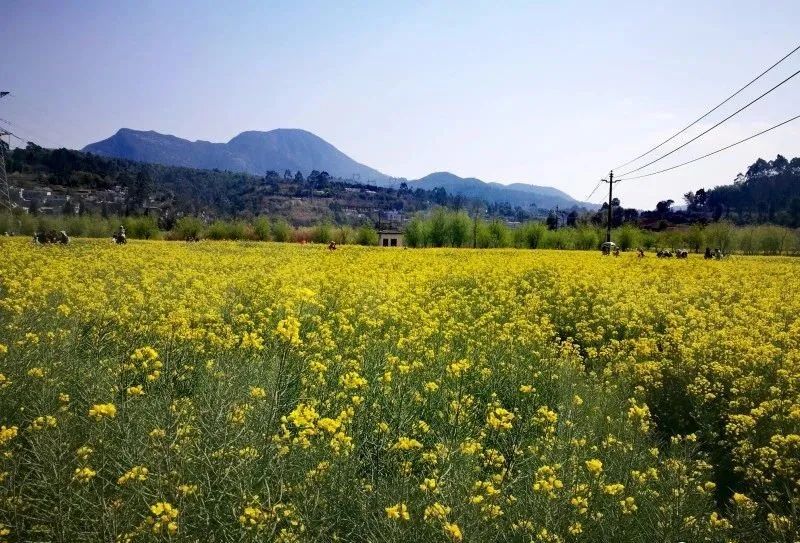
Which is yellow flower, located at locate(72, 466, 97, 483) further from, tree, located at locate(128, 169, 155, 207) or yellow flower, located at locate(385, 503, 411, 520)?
tree, located at locate(128, 169, 155, 207)

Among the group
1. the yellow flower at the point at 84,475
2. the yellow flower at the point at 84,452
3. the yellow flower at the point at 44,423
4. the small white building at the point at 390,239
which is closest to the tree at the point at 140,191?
the small white building at the point at 390,239

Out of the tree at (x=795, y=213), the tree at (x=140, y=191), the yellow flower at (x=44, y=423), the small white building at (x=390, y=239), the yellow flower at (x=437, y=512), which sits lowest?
the yellow flower at (x=437, y=512)

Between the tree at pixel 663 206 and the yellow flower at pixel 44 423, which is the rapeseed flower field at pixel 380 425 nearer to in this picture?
the yellow flower at pixel 44 423

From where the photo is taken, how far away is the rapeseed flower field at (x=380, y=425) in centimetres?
317

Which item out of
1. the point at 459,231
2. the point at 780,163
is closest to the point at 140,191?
the point at 459,231

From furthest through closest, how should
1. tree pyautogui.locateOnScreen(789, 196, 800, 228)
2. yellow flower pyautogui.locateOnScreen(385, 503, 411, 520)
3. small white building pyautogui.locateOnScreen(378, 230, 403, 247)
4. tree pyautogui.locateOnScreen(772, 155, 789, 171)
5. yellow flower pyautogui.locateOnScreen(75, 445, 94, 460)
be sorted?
tree pyautogui.locateOnScreen(772, 155, 789, 171) < tree pyautogui.locateOnScreen(789, 196, 800, 228) < small white building pyautogui.locateOnScreen(378, 230, 403, 247) < yellow flower pyautogui.locateOnScreen(75, 445, 94, 460) < yellow flower pyautogui.locateOnScreen(385, 503, 411, 520)

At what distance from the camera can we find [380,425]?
4305 millimetres

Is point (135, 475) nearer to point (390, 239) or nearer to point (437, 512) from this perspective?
point (437, 512)

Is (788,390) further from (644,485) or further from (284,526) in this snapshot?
(284,526)

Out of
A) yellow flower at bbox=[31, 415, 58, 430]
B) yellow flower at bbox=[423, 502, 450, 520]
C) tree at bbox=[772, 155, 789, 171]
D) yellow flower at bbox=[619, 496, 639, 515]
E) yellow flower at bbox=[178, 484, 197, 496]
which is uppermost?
tree at bbox=[772, 155, 789, 171]

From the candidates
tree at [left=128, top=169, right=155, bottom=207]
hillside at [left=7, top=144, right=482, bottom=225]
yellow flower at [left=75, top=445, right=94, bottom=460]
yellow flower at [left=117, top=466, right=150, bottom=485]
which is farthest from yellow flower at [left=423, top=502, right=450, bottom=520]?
tree at [left=128, top=169, right=155, bottom=207]

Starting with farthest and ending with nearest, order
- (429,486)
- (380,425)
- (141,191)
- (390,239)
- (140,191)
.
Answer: (141,191), (140,191), (390,239), (380,425), (429,486)

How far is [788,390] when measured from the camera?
6.12 meters

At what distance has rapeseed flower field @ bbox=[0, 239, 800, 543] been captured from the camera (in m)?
3.17
